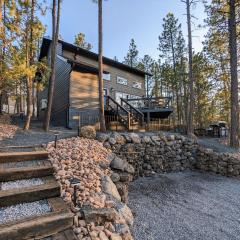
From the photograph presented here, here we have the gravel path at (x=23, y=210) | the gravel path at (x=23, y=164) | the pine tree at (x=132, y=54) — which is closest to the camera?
the gravel path at (x=23, y=210)

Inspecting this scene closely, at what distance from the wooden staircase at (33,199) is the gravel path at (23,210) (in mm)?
73

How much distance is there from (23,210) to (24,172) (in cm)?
99

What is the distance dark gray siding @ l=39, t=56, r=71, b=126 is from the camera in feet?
46.0

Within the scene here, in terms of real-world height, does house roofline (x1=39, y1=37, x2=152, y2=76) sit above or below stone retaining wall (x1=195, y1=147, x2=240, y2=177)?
above

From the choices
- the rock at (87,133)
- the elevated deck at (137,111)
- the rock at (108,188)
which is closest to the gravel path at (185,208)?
the rock at (108,188)

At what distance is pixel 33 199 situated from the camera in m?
3.32

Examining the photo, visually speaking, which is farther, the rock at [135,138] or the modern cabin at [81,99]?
the modern cabin at [81,99]

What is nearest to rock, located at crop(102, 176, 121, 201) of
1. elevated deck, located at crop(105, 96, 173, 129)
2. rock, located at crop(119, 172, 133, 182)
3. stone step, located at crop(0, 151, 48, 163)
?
rock, located at crop(119, 172, 133, 182)

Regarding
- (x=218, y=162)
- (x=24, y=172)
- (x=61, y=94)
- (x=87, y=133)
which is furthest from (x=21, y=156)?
(x=61, y=94)

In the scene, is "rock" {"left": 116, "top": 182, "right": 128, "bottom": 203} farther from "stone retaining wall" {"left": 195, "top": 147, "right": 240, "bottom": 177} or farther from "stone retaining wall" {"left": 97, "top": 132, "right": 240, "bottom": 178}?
"stone retaining wall" {"left": 195, "top": 147, "right": 240, "bottom": 177}

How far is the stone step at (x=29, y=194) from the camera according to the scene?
3135 millimetres

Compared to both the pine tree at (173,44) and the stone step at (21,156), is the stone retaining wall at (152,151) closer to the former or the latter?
the stone step at (21,156)

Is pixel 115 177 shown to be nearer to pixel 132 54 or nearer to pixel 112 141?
pixel 112 141

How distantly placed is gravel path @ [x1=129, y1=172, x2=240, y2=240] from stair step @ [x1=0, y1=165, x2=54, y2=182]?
2.39m
